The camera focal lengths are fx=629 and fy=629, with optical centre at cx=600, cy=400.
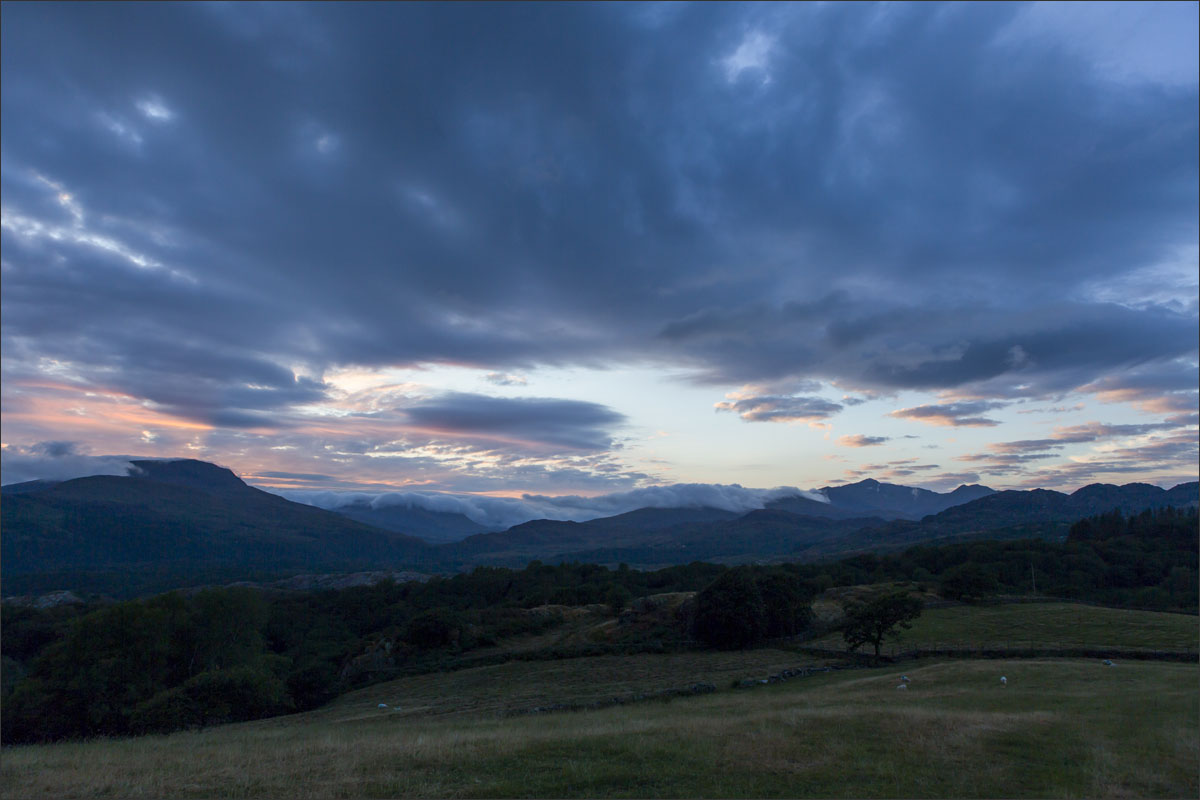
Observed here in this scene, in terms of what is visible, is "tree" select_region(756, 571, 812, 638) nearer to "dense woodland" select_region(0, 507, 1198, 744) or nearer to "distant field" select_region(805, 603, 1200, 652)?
"dense woodland" select_region(0, 507, 1198, 744)

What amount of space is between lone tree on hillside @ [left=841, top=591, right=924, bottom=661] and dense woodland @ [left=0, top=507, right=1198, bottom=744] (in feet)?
46.9

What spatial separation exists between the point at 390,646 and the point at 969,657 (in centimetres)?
5789

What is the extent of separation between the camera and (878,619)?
47.1 metres

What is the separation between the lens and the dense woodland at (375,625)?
4384 cm

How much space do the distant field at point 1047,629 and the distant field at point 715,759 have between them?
27411 mm

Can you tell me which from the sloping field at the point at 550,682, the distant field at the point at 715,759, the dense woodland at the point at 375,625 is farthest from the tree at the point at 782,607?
the distant field at the point at 715,759

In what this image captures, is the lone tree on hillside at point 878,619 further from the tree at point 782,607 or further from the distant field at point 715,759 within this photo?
the distant field at point 715,759

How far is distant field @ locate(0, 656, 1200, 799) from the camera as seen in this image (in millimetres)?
13711

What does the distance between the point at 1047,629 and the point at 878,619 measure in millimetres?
20090

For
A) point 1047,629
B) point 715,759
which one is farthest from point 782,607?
point 715,759

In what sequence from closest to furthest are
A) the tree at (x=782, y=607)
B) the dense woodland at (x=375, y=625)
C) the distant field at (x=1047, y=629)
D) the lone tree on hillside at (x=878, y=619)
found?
the dense woodland at (x=375, y=625), the lone tree on hillside at (x=878, y=619), the distant field at (x=1047, y=629), the tree at (x=782, y=607)

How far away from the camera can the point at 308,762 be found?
52.2ft

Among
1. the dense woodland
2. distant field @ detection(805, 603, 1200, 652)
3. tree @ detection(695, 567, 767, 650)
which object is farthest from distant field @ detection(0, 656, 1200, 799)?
tree @ detection(695, 567, 767, 650)

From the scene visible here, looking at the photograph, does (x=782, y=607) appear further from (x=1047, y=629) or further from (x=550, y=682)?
(x=550, y=682)
